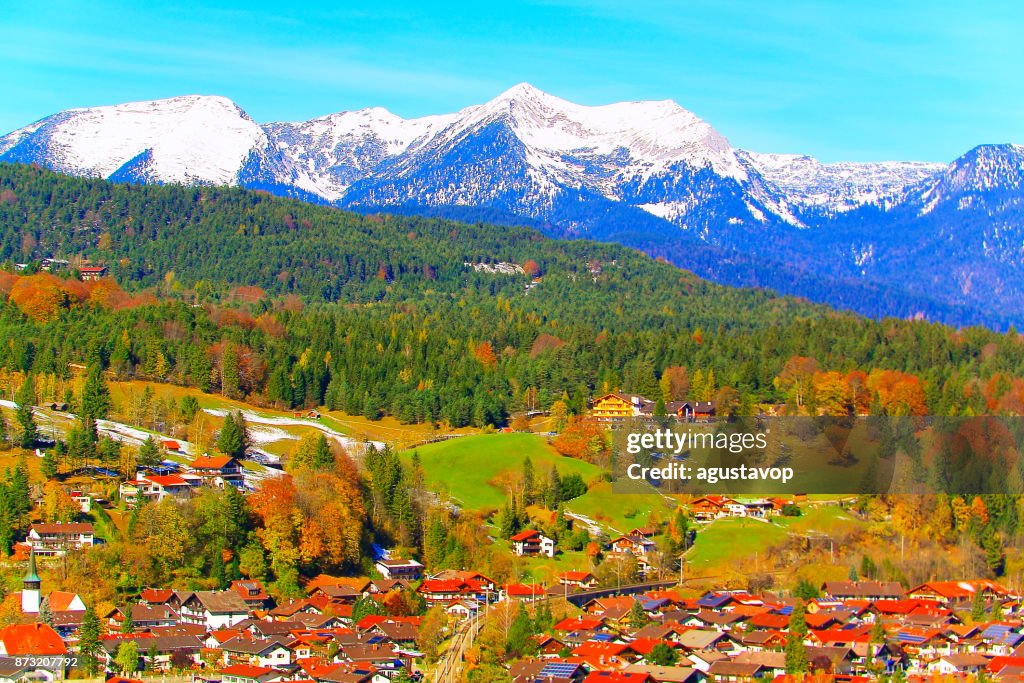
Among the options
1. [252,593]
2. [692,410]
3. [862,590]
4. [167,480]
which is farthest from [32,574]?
[692,410]

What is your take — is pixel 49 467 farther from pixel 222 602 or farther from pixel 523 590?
pixel 523 590

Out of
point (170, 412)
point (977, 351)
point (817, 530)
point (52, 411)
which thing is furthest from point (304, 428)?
point (977, 351)

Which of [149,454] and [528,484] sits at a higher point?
[149,454]

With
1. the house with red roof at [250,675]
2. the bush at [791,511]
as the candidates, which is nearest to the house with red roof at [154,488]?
the house with red roof at [250,675]

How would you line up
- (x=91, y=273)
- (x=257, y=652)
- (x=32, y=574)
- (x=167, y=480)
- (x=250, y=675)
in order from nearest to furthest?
(x=250, y=675) → (x=257, y=652) → (x=32, y=574) → (x=167, y=480) → (x=91, y=273)

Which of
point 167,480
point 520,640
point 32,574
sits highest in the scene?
point 167,480

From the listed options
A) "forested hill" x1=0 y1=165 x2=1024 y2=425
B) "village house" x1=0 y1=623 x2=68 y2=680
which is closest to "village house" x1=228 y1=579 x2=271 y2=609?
"village house" x1=0 y1=623 x2=68 y2=680

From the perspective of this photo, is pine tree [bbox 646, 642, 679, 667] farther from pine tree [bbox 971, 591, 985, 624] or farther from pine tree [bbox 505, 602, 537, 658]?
pine tree [bbox 971, 591, 985, 624]
